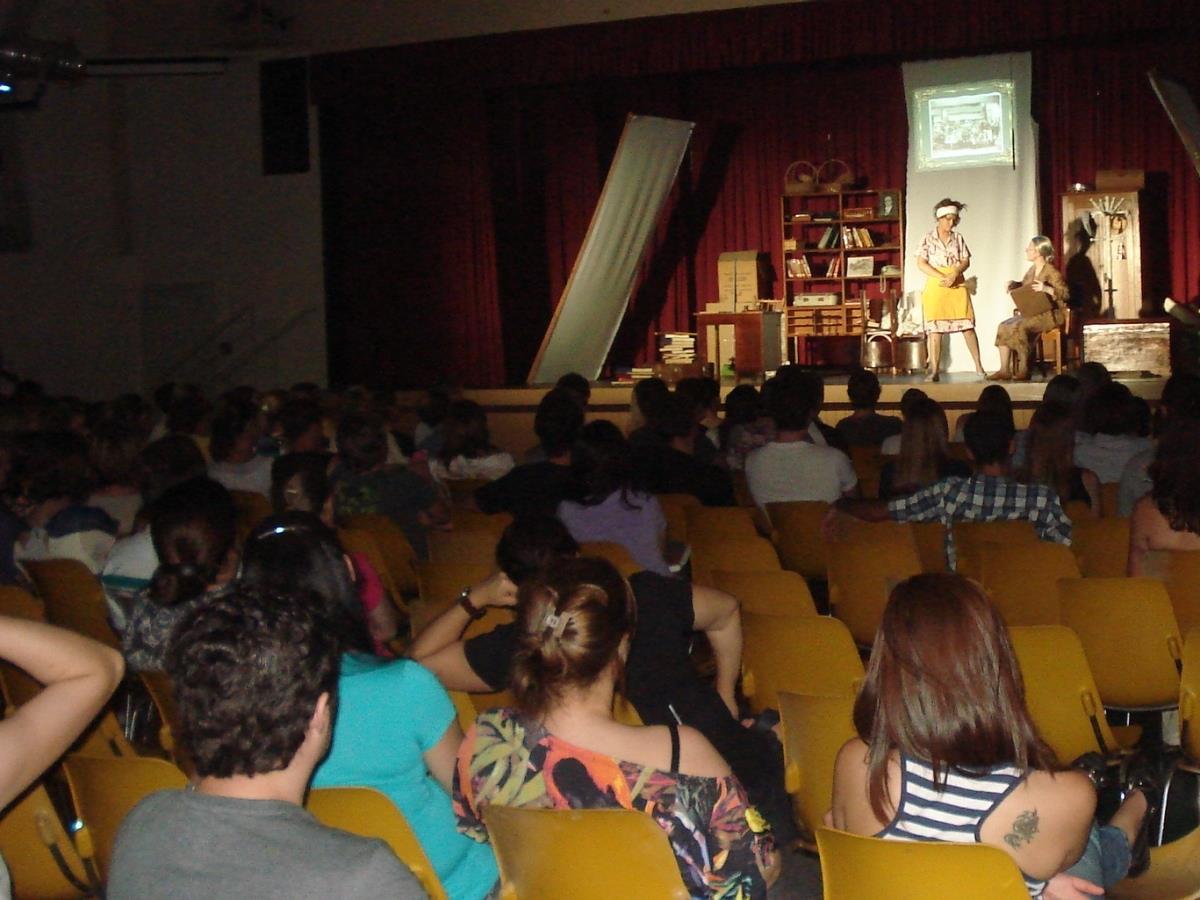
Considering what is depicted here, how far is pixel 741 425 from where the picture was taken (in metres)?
7.35

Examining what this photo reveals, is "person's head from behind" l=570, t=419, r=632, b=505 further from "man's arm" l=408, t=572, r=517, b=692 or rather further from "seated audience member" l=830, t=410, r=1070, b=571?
"man's arm" l=408, t=572, r=517, b=692

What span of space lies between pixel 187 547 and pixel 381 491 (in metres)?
2.30

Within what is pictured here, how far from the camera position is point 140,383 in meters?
15.6

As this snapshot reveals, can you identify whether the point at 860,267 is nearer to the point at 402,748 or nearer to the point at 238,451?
the point at 238,451

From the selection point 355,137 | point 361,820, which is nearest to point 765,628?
point 361,820

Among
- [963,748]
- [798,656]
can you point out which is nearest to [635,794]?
[963,748]

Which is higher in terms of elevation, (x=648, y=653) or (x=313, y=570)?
(x=313, y=570)

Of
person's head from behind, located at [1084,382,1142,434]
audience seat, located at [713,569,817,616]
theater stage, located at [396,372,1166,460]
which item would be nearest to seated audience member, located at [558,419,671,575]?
audience seat, located at [713,569,817,616]

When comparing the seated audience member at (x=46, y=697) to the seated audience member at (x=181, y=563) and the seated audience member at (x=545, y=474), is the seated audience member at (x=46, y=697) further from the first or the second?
the seated audience member at (x=545, y=474)

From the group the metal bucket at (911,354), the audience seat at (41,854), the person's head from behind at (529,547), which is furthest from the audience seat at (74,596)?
the metal bucket at (911,354)

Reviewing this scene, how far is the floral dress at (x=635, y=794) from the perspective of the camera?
7.69ft

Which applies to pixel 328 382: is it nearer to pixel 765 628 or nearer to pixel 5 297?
pixel 5 297

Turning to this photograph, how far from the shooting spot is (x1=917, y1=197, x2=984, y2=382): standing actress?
13.1m

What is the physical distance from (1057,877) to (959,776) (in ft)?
0.75
